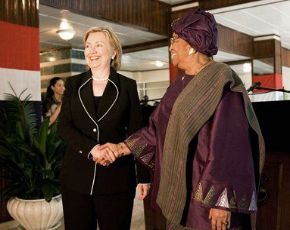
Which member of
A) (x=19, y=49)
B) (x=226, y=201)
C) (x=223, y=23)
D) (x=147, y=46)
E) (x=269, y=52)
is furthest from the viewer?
(x=269, y=52)

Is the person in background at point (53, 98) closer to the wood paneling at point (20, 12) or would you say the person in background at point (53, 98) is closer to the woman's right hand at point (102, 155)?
the wood paneling at point (20, 12)

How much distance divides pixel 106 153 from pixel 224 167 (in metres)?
0.48

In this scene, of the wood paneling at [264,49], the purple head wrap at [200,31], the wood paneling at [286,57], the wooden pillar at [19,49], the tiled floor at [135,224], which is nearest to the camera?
the purple head wrap at [200,31]

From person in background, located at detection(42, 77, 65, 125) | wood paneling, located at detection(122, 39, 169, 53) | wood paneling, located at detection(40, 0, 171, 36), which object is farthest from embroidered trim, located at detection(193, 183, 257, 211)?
wood paneling, located at detection(122, 39, 169, 53)

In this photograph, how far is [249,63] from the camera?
9.73 m

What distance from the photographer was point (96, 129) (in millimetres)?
1513

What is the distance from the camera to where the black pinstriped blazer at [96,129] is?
4.90 feet

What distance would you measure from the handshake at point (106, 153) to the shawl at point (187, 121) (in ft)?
0.69

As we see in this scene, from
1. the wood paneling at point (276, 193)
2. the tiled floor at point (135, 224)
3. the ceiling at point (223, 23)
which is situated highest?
the ceiling at point (223, 23)

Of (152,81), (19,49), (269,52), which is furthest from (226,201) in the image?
(152,81)

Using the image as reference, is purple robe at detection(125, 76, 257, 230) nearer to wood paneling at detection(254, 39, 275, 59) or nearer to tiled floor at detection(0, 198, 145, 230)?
tiled floor at detection(0, 198, 145, 230)

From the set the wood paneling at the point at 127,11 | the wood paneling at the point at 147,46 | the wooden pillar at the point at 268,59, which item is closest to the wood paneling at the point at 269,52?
the wooden pillar at the point at 268,59

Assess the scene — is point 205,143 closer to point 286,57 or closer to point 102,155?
point 102,155

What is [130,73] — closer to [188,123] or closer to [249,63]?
[249,63]
